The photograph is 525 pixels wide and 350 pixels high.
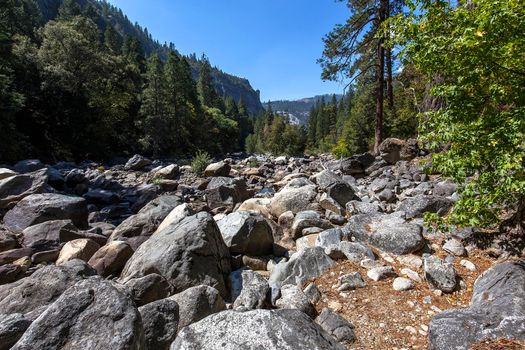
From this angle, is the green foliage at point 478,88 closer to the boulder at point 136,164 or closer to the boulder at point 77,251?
the boulder at point 77,251

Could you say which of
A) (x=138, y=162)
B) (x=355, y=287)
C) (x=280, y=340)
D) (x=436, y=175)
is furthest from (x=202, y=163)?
(x=280, y=340)

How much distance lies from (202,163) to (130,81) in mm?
31620

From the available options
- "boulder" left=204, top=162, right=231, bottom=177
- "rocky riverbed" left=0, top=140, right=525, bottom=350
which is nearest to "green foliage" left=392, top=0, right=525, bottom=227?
"rocky riverbed" left=0, top=140, right=525, bottom=350

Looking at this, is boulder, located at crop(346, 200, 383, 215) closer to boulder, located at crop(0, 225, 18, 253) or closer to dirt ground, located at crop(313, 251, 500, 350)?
dirt ground, located at crop(313, 251, 500, 350)

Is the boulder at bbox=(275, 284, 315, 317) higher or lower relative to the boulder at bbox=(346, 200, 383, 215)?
lower

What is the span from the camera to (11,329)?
2.54m

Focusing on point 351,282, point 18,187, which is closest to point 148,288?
point 351,282

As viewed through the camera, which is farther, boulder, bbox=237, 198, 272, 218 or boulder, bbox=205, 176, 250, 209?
boulder, bbox=205, 176, 250, 209

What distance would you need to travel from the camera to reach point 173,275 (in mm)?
4098

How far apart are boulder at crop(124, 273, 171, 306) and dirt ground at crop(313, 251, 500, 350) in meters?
2.08

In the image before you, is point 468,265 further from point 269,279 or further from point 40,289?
point 40,289

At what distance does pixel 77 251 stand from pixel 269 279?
3.61 m

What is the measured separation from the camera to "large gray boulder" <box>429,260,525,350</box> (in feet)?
8.55

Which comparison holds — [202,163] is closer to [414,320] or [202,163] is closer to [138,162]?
[138,162]
